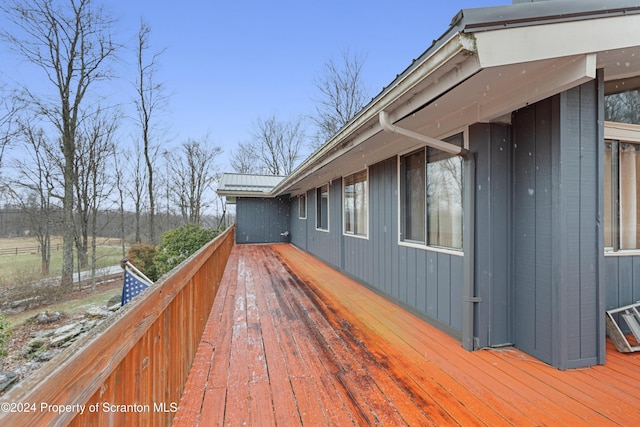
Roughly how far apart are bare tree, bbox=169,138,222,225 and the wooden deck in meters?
16.9

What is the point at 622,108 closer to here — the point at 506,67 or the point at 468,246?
the point at 468,246

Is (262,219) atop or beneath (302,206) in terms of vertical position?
beneath

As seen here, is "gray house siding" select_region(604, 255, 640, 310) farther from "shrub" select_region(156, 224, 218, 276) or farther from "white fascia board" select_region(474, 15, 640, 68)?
"shrub" select_region(156, 224, 218, 276)

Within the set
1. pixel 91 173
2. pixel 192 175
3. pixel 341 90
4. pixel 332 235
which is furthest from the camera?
pixel 192 175

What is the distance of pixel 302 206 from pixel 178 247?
13.9ft

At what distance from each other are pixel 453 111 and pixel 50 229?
15228mm

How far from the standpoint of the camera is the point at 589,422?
1678 millimetres

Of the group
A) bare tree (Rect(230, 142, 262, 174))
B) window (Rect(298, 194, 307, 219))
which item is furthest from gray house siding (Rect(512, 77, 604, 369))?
bare tree (Rect(230, 142, 262, 174))

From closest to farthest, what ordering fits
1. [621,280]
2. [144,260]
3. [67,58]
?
[621,280], [144,260], [67,58]

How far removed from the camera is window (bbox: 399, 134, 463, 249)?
9.68ft

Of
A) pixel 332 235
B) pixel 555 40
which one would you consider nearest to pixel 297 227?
pixel 332 235

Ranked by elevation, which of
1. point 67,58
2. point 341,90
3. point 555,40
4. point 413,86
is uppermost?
point 341,90

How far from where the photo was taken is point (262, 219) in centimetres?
1282

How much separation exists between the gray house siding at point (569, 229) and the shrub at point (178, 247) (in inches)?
328
